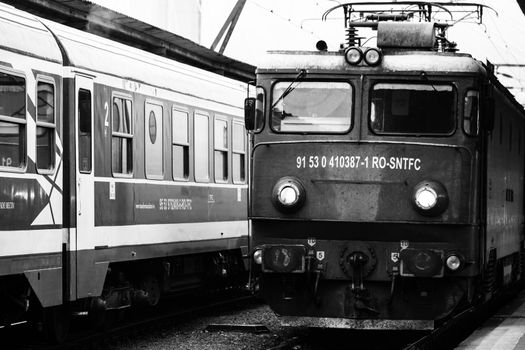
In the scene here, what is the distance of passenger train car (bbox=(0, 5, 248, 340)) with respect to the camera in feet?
32.4

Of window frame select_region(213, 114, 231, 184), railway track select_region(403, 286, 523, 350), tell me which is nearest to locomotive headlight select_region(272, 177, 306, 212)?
railway track select_region(403, 286, 523, 350)

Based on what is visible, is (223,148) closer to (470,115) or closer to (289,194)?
(289,194)

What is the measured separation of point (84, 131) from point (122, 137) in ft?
3.91

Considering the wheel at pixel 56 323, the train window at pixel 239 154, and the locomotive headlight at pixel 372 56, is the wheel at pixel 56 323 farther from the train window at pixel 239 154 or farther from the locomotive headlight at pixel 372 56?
the train window at pixel 239 154

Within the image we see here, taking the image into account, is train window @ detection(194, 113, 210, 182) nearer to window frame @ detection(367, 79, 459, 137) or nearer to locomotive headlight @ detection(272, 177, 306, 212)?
locomotive headlight @ detection(272, 177, 306, 212)

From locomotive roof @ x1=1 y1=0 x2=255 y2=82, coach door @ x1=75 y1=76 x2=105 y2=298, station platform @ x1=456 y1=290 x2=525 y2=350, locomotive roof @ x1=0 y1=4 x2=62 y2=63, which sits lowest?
station platform @ x1=456 y1=290 x2=525 y2=350

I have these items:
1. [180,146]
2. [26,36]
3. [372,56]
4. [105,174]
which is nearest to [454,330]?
[372,56]

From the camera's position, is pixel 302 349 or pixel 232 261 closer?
pixel 302 349

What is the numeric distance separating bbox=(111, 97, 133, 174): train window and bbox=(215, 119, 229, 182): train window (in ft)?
9.78

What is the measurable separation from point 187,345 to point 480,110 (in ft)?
14.0

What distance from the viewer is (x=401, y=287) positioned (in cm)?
1038

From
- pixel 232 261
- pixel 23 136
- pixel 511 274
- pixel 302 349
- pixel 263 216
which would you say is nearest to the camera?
pixel 23 136

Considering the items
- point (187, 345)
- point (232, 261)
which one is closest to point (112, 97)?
point (187, 345)

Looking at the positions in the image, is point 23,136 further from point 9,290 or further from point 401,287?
point 401,287
